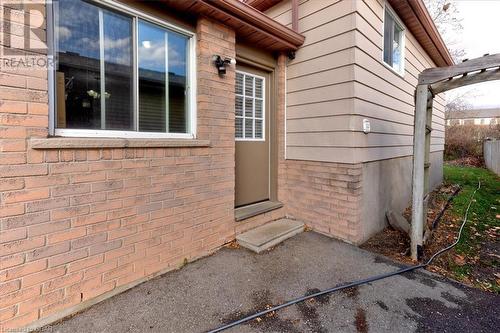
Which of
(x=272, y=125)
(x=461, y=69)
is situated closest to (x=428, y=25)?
(x=461, y=69)

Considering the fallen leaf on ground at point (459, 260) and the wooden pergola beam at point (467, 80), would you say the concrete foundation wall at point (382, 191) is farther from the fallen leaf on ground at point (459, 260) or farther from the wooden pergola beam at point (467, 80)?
the wooden pergola beam at point (467, 80)

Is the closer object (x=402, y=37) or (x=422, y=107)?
(x=422, y=107)

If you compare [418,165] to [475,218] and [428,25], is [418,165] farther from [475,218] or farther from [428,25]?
[428,25]

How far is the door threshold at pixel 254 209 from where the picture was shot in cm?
380

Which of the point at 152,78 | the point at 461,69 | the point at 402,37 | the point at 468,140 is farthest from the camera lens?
the point at 468,140

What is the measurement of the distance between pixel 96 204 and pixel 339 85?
339cm

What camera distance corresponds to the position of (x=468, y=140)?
52.5 ft

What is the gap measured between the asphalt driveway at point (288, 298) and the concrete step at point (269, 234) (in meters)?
0.25

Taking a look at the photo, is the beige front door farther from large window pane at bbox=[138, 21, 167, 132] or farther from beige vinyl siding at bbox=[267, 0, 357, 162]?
large window pane at bbox=[138, 21, 167, 132]

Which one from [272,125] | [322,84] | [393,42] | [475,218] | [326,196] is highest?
[393,42]

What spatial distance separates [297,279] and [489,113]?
5061 cm

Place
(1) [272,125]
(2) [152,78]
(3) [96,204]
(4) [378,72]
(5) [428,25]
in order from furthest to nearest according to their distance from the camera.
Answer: (5) [428,25]
(1) [272,125]
(4) [378,72]
(2) [152,78]
(3) [96,204]

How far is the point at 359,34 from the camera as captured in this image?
362cm

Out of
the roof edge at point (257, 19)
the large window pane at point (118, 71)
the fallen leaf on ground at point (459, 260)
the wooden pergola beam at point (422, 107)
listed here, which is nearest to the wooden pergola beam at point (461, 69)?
the wooden pergola beam at point (422, 107)
